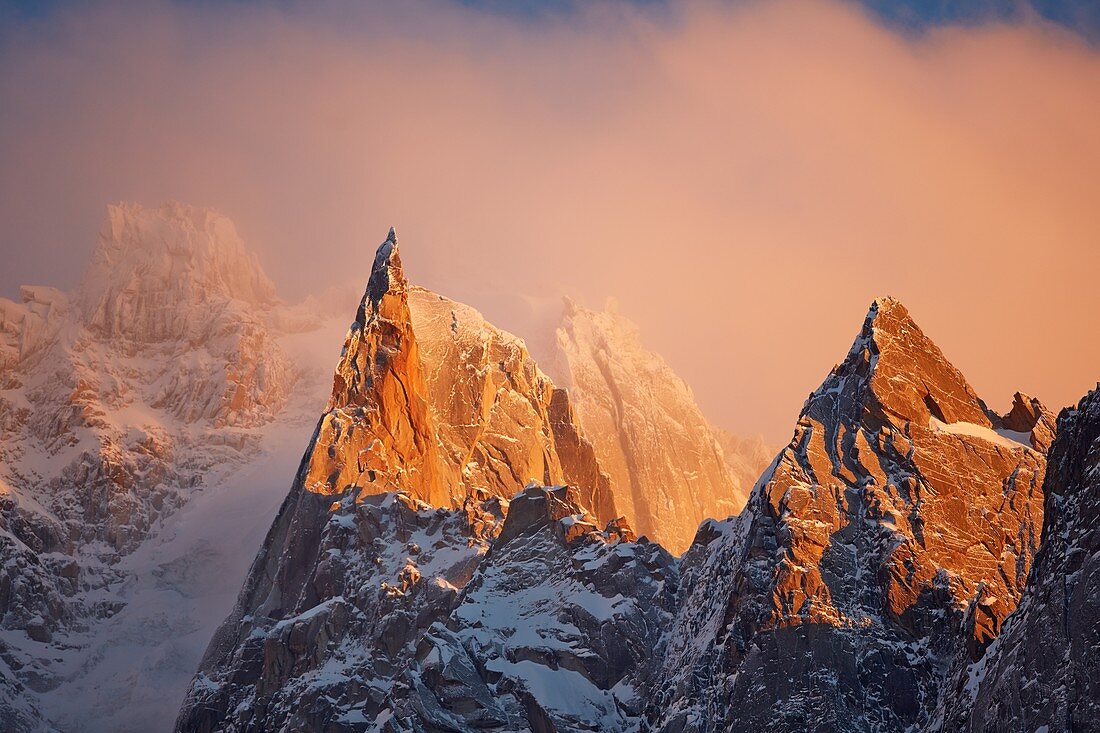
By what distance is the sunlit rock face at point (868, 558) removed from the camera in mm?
116875

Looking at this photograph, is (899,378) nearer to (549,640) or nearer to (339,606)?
(549,640)

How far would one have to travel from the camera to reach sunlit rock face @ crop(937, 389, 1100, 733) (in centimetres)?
8644

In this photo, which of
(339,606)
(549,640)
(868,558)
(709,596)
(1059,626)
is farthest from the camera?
(339,606)

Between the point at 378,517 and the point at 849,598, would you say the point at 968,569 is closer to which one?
the point at 849,598

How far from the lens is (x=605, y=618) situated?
15475 cm

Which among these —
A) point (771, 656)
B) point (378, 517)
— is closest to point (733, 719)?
point (771, 656)

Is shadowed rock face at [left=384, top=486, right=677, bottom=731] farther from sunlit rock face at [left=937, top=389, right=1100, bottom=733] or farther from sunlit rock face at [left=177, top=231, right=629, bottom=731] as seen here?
sunlit rock face at [left=937, top=389, right=1100, bottom=733]

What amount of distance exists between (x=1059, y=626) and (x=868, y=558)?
35062mm

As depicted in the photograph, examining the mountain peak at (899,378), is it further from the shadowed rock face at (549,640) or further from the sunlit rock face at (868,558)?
the shadowed rock face at (549,640)

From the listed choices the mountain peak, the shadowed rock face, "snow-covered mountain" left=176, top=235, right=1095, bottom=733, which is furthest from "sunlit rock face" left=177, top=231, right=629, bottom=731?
the mountain peak

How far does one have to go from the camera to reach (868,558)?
123188mm

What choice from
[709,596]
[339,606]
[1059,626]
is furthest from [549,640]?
[1059,626]

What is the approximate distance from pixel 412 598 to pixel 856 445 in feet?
168

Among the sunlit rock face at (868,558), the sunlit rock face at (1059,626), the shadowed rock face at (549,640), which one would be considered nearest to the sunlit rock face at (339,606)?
the shadowed rock face at (549,640)
